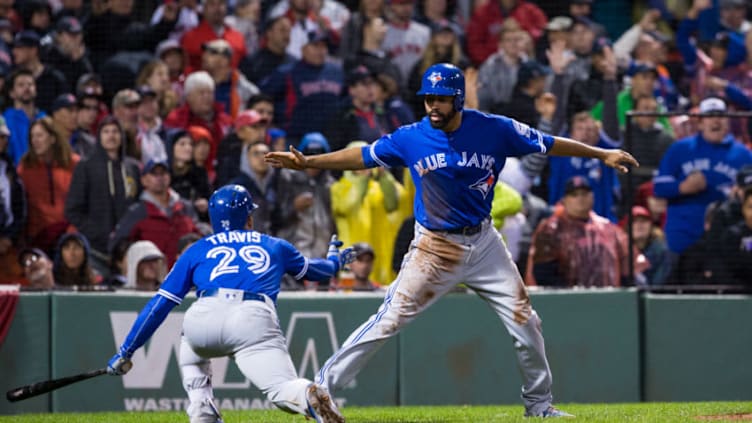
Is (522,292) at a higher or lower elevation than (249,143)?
lower

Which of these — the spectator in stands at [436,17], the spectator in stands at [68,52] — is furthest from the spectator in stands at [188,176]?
the spectator in stands at [436,17]

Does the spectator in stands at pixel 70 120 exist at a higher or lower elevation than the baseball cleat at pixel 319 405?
higher

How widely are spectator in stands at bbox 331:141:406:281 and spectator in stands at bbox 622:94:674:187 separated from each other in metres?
2.31

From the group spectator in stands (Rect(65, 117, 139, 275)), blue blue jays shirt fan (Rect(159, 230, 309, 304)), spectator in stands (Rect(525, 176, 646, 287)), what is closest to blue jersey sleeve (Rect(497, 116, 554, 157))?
blue blue jays shirt fan (Rect(159, 230, 309, 304))

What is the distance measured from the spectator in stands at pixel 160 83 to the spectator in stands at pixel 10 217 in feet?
6.34

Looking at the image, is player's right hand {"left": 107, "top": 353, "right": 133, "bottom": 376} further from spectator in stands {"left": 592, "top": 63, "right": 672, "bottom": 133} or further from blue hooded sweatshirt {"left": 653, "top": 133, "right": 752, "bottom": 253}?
spectator in stands {"left": 592, "top": 63, "right": 672, "bottom": 133}

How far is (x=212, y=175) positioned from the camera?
12.6m

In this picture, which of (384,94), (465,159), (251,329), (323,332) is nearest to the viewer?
(251,329)

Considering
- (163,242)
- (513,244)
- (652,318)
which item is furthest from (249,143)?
(652,318)

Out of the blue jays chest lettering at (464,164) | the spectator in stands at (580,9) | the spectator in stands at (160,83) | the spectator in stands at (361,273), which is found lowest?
the spectator in stands at (361,273)

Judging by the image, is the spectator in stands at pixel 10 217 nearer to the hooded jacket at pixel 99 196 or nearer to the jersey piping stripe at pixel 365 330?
the hooded jacket at pixel 99 196

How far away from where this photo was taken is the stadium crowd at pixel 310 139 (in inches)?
478

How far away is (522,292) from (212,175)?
531 cm

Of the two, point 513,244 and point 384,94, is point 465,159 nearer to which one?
point 513,244
